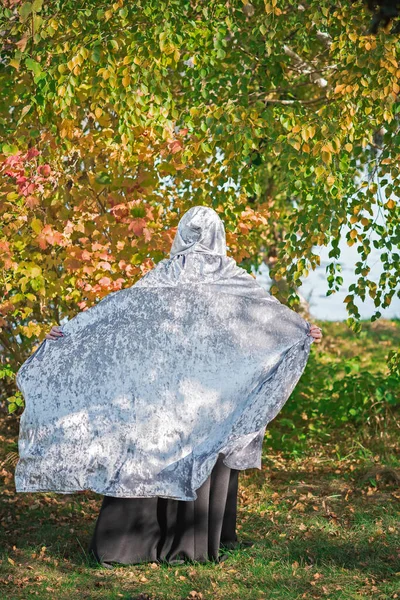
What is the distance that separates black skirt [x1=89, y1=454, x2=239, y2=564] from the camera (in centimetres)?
515

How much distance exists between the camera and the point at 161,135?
20.1 ft

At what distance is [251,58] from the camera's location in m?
6.54

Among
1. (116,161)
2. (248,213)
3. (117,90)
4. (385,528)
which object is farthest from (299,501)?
(117,90)

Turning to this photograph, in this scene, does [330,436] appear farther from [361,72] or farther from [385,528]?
[361,72]

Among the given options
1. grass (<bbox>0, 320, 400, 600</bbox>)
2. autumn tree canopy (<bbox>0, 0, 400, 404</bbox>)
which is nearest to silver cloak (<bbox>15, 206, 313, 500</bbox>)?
grass (<bbox>0, 320, 400, 600</bbox>)

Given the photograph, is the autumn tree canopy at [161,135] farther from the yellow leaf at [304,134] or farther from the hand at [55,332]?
the hand at [55,332]

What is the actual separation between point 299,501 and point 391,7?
15.5ft

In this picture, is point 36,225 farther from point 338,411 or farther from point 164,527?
point 338,411

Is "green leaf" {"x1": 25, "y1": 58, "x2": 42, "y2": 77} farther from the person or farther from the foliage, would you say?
the foliage

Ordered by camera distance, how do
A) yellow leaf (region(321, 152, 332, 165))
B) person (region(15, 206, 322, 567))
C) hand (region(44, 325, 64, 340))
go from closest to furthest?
person (region(15, 206, 322, 567)), hand (region(44, 325, 64, 340)), yellow leaf (region(321, 152, 332, 165))

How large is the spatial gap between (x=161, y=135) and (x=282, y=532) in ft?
9.12

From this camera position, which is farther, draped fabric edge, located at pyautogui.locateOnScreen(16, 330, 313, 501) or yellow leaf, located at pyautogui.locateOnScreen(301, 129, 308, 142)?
yellow leaf, located at pyautogui.locateOnScreen(301, 129, 308, 142)

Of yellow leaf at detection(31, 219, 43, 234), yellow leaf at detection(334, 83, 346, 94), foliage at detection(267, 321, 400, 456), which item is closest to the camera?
yellow leaf at detection(334, 83, 346, 94)

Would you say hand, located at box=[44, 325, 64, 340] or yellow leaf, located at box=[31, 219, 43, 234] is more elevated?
yellow leaf, located at box=[31, 219, 43, 234]
